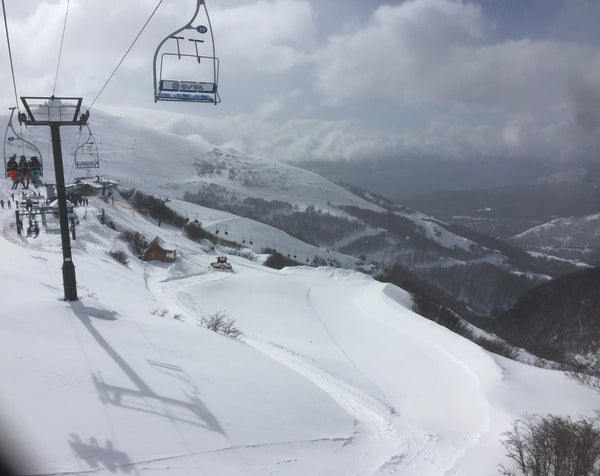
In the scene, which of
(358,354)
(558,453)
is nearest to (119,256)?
(358,354)

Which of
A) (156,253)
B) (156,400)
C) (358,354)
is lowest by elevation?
(358,354)

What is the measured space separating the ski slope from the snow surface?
4cm

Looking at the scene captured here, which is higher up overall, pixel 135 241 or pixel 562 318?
pixel 135 241

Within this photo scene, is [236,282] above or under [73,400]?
under

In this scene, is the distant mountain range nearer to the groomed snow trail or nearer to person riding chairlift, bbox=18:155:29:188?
the groomed snow trail

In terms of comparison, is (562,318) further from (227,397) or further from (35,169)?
(35,169)

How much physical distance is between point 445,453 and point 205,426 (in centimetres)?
689

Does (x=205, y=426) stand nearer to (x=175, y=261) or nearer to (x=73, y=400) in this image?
(x=73, y=400)

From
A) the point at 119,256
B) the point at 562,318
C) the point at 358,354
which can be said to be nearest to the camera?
the point at 358,354

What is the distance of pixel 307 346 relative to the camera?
23609 millimetres

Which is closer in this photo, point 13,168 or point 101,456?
point 101,456

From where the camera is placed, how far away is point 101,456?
20.1 feet

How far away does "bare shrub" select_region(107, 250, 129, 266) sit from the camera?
40.0 metres

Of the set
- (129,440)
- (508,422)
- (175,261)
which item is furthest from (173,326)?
(175,261)
